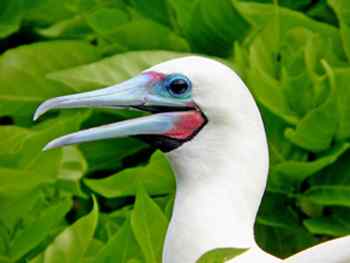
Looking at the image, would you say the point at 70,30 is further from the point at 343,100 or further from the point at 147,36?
the point at 343,100

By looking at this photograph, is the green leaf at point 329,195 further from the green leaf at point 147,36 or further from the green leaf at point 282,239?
the green leaf at point 147,36

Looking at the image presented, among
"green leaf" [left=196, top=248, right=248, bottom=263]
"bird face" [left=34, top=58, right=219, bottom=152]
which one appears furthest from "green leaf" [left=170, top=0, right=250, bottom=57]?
"green leaf" [left=196, top=248, right=248, bottom=263]

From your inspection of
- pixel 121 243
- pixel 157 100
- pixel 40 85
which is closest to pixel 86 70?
pixel 40 85

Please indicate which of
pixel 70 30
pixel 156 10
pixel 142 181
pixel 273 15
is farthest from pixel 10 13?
pixel 142 181

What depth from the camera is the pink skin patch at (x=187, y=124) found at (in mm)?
4262

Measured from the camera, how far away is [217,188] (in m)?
4.29

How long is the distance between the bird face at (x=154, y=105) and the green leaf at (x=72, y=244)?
66 cm

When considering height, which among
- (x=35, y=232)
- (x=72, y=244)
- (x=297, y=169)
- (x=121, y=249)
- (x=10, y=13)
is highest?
(x=121, y=249)

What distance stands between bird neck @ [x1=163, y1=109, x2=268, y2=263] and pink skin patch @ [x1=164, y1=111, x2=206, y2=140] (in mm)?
19

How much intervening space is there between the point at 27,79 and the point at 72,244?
1.26 meters

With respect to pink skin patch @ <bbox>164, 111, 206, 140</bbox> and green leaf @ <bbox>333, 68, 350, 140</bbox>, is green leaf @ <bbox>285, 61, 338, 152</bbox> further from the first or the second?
pink skin patch @ <bbox>164, 111, 206, 140</bbox>

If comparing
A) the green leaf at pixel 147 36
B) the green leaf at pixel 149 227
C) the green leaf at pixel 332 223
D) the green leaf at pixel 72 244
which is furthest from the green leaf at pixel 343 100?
the green leaf at pixel 149 227

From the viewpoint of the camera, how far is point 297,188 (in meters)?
5.65

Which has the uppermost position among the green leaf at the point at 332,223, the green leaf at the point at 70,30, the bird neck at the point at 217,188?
the bird neck at the point at 217,188
